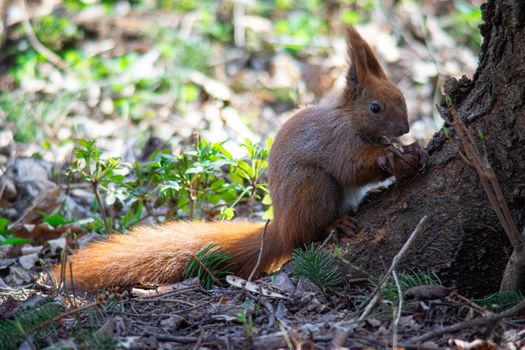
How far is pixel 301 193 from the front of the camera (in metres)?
3.47

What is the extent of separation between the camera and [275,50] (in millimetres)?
8250

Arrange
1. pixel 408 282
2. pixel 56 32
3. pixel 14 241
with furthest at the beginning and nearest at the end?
pixel 56 32 < pixel 14 241 < pixel 408 282

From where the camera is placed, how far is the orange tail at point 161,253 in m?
3.42

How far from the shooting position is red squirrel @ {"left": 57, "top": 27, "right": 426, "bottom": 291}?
343cm

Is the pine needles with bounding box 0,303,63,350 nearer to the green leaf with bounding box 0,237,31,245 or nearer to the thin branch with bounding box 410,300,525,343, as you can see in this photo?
the thin branch with bounding box 410,300,525,343

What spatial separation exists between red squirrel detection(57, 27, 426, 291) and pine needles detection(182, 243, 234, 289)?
5 cm

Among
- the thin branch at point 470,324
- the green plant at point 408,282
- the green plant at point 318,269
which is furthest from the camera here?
the green plant at point 318,269

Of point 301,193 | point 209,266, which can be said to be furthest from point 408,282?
point 209,266

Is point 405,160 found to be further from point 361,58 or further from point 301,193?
point 361,58

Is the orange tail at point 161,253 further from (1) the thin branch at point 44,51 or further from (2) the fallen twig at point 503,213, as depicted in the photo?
(1) the thin branch at point 44,51

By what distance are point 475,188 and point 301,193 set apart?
3.08ft

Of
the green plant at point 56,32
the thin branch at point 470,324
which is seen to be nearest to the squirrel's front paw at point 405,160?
the thin branch at point 470,324

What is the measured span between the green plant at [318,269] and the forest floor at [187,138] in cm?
4

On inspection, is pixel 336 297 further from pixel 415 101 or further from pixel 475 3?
pixel 475 3
